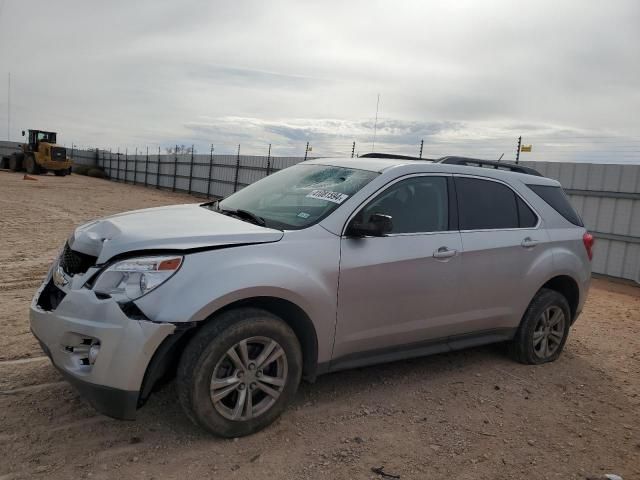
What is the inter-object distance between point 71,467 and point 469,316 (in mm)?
2928

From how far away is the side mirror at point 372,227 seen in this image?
3.38 metres

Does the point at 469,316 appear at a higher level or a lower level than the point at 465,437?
higher


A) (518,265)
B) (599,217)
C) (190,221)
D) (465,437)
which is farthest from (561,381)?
(599,217)

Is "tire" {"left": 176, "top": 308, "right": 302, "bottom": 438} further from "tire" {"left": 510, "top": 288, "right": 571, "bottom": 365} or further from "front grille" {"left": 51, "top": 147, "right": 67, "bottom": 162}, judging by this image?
"front grille" {"left": 51, "top": 147, "right": 67, "bottom": 162}

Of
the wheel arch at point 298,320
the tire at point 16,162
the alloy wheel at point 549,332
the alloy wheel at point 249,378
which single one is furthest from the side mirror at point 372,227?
the tire at point 16,162

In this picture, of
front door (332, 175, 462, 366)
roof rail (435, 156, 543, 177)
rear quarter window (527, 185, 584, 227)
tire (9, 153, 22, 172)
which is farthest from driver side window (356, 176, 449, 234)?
tire (9, 153, 22, 172)

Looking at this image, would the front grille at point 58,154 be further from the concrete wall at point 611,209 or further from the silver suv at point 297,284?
the silver suv at point 297,284

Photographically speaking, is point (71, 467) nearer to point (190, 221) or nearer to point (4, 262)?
point (190, 221)

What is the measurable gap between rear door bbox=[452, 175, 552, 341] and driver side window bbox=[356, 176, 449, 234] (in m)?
0.20

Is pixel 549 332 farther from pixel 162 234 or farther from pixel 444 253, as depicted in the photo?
pixel 162 234

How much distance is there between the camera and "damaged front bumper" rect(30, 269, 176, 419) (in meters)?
2.71

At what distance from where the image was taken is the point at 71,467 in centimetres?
274

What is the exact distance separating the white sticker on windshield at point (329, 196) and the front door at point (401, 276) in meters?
0.17

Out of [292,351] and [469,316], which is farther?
[469,316]
